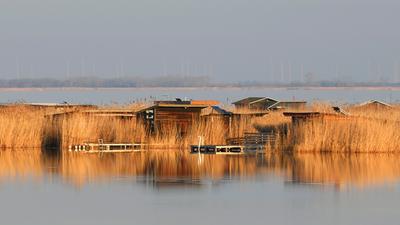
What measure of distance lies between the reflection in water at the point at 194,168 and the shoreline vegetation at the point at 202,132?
0.58 metres

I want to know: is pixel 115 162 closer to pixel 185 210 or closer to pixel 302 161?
pixel 302 161

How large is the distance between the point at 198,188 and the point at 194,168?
3.83 metres

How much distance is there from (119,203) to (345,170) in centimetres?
700

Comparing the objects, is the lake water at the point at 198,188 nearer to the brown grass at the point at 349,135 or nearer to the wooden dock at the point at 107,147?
the brown grass at the point at 349,135

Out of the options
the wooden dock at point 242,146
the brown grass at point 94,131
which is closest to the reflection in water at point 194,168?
the wooden dock at point 242,146

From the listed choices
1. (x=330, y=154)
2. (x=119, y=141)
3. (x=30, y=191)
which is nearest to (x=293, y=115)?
(x=330, y=154)

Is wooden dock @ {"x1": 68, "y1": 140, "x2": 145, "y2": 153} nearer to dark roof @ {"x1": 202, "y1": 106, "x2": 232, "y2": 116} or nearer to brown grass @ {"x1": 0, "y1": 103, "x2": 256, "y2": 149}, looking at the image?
brown grass @ {"x1": 0, "y1": 103, "x2": 256, "y2": 149}

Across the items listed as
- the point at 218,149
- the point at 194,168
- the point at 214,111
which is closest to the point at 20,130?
the point at 218,149

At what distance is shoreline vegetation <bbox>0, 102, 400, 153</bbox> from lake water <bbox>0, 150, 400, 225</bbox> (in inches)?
23.9

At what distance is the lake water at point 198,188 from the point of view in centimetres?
1655

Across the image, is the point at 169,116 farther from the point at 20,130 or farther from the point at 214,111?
the point at 20,130

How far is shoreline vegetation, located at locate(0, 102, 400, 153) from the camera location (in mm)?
27422

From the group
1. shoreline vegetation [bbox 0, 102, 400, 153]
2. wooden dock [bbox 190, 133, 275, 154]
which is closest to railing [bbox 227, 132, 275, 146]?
wooden dock [bbox 190, 133, 275, 154]

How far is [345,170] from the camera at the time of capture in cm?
2350
